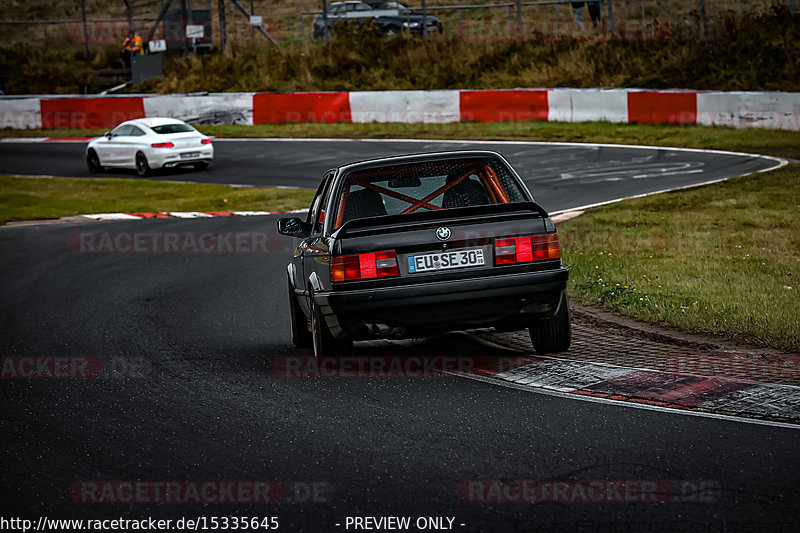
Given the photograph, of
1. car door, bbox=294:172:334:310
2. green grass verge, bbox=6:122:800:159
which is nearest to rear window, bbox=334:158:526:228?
car door, bbox=294:172:334:310

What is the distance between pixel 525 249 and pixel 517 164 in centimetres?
1554

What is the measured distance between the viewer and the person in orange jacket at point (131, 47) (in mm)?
39375

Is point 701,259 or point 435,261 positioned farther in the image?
point 701,259

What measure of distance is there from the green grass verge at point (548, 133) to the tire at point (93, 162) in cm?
597

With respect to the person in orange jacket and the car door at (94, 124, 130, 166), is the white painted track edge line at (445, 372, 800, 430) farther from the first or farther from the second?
the person in orange jacket

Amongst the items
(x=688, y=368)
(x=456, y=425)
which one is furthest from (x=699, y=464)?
(x=688, y=368)

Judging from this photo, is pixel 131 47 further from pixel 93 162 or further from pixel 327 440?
pixel 327 440

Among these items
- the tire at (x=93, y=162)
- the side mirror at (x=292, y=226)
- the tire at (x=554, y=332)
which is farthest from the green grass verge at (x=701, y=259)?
the tire at (x=93, y=162)

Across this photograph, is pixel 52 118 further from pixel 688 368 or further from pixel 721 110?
pixel 688 368

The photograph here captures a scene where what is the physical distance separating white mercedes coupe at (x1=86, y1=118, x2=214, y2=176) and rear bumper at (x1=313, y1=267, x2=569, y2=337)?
18.6m

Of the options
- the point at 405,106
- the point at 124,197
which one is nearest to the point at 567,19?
the point at 405,106

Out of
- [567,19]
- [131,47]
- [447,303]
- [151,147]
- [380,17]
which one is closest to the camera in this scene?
[447,303]

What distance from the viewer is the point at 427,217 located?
7.02 m

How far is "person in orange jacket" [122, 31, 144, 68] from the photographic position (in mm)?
39375
